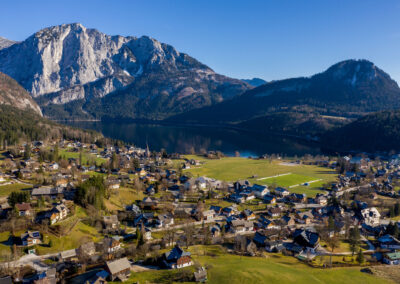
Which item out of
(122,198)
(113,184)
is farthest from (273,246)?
(113,184)

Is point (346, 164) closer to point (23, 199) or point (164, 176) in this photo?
point (164, 176)

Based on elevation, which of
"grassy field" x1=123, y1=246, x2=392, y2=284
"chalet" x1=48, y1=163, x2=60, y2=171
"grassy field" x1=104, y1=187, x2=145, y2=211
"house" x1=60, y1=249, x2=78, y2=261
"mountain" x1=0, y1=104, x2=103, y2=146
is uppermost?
"mountain" x1=0, y1=104, x2=103, y2=146

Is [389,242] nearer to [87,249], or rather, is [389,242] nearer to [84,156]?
[87,249]

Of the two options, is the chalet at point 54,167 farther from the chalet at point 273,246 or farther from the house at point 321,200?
the house at point 321,200

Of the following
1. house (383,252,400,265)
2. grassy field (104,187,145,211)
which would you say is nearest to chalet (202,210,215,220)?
grassy field (104,187,145,211)

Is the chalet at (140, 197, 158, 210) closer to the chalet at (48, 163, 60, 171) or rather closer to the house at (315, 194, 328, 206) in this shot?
the chalet at (48, 163, 60, 171)

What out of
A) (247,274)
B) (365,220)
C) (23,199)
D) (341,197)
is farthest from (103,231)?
(341,197)
